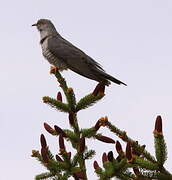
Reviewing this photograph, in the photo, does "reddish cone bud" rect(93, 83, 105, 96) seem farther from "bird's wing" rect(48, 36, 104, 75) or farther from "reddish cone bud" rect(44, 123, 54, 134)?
"bird's wing" rect(48, 36, 104, 75)

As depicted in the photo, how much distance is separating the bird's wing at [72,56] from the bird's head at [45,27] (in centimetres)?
108

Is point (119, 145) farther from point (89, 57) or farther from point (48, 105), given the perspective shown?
point (89, 57)

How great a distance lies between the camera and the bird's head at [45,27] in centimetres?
1157

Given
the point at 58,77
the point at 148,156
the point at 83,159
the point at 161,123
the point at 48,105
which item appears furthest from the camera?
the point at 58,77

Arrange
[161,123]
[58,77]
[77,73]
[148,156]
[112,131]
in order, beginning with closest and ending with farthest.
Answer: [161,123], [148,156], [112,131], [58,77], [77,73]

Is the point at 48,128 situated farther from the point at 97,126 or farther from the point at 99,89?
the point at 99,89

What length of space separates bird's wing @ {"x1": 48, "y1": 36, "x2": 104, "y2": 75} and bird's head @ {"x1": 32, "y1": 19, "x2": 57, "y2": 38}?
42.6 inches

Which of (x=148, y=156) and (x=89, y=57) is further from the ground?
(x=89, y=57)

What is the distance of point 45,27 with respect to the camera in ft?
39.0

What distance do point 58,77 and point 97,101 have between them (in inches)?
34.6

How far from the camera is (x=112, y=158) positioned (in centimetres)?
356

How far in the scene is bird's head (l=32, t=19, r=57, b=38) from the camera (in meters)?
11.6

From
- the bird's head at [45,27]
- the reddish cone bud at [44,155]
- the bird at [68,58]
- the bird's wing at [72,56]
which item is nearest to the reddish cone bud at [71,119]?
the reddish cone bud at [44,155]

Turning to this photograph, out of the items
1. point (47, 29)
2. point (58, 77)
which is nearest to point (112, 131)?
point (58, 77)
